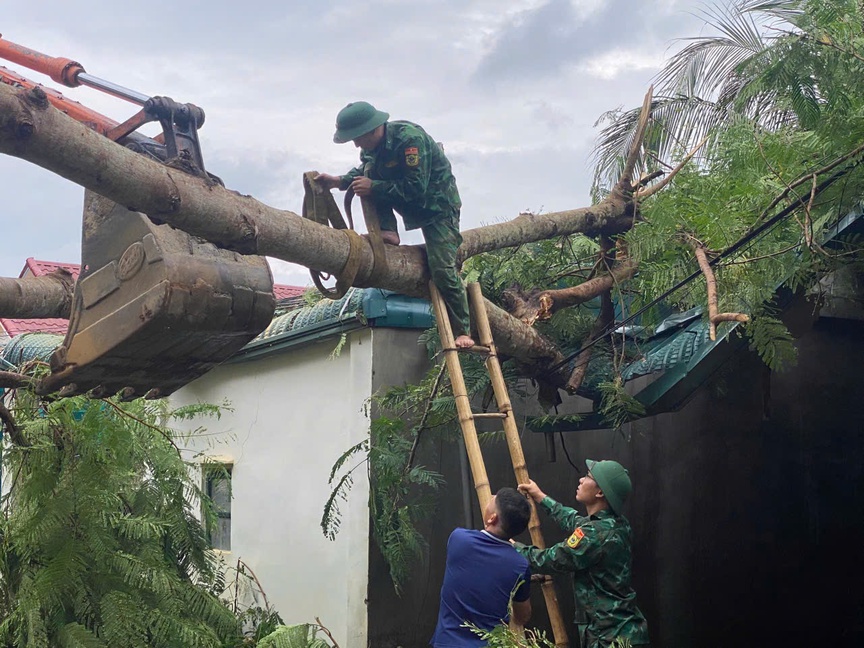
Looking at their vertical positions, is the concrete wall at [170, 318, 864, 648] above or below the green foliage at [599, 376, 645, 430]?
below

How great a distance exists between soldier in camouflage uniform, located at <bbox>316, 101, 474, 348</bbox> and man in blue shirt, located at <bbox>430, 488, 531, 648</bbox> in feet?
3.29

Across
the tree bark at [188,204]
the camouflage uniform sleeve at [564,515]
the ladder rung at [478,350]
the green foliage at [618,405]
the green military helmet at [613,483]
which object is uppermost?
the tree bark at [188,204]

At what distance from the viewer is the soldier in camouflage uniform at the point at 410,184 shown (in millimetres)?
4641

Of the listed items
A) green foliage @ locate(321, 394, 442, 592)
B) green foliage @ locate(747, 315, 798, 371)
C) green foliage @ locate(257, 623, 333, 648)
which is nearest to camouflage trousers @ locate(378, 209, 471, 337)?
green foliage @ locate(321, 394, 442, 592)

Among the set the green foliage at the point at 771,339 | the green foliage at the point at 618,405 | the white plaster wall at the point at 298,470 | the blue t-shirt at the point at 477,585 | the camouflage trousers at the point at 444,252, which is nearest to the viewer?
the blue t-shirt at the point at 477,585

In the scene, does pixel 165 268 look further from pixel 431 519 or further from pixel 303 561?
pixel 303 561

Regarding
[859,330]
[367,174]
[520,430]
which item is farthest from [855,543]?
[367,174]

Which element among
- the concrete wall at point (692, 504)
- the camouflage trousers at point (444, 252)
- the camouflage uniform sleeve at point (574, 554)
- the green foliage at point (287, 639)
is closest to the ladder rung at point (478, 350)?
the camouflage trousers at point (444, 252)

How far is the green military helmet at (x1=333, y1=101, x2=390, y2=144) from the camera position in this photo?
459 centimetres

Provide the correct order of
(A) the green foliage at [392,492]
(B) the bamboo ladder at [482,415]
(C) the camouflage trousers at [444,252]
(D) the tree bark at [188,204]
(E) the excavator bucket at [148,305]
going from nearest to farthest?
(D) the tree bark at [188,204] < (E) the excavator bucket at [148,305] < (B) the bamboo ladder at [482,415] < (C) the camouflage trousers at [444,252] < (A) the green foliage at [392,492]

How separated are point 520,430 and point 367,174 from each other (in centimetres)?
286

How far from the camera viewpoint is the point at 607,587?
4.41 m

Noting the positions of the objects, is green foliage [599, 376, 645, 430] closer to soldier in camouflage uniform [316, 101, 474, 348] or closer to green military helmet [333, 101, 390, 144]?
soldier in camouflage uniform [316, 101, 474, 348]

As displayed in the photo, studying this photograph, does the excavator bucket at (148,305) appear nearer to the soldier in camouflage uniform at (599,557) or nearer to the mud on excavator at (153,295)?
the mud on excavator at (153,295)
